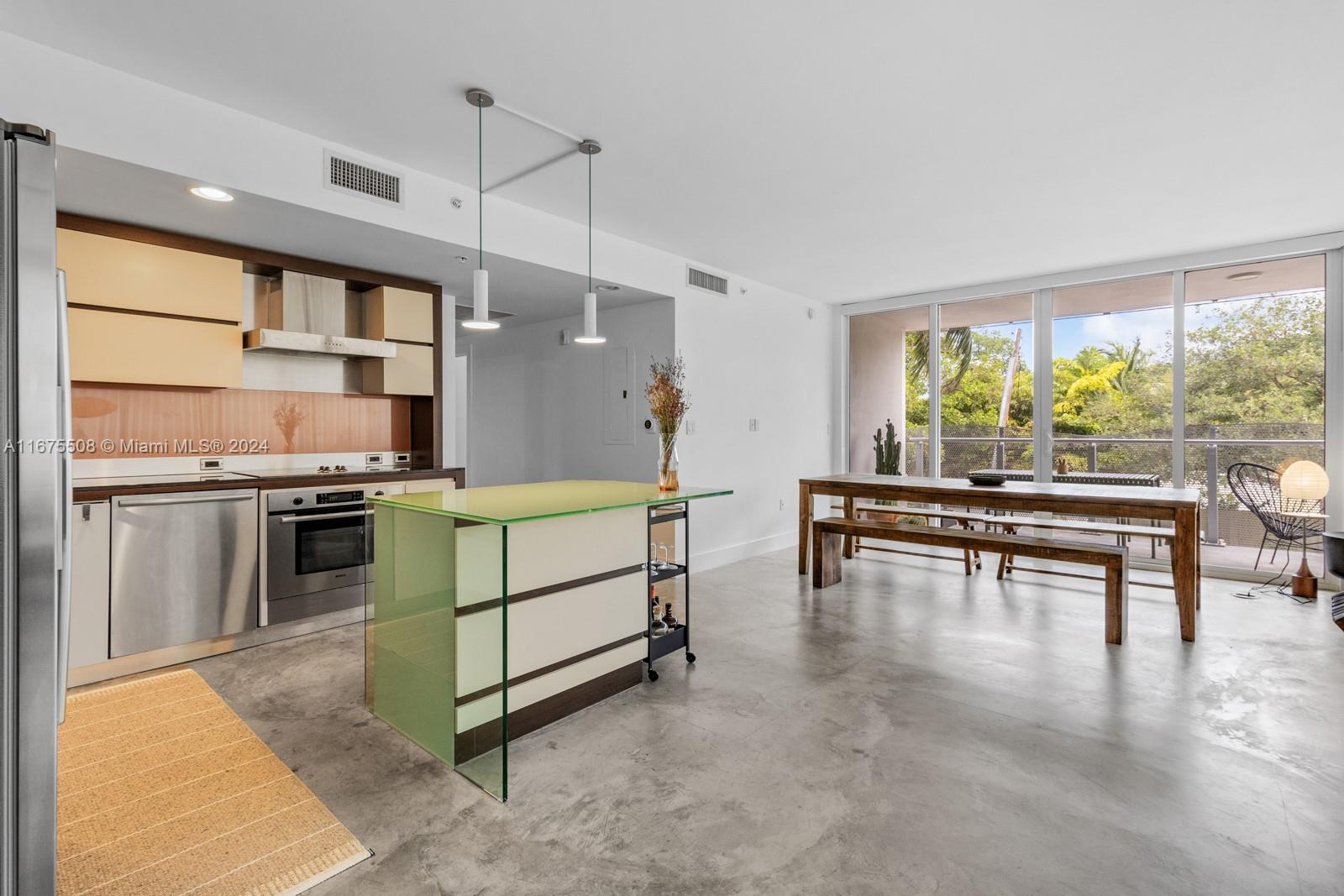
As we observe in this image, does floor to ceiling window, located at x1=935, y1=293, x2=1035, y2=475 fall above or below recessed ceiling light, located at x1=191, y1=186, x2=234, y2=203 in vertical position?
below

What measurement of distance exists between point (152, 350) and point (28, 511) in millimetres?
2630

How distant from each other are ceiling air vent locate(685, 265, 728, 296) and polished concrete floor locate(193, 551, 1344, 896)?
2.94m

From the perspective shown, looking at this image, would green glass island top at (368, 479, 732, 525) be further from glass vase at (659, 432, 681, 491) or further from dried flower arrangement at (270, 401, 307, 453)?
dried flower arrangement at (270, 401, 307, 453)

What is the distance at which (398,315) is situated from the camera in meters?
4.29

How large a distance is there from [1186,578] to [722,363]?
3.46 metres

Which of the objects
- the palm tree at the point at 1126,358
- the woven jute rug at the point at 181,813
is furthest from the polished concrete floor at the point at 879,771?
the palm tree at the point at 1126,358

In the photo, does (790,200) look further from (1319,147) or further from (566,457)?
(566,457)

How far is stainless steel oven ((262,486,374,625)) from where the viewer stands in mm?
3496

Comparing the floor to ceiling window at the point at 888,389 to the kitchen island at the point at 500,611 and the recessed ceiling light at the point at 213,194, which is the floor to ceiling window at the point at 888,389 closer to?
the kitchen island at the point at 500,611

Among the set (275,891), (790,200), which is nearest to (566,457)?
(790,200)

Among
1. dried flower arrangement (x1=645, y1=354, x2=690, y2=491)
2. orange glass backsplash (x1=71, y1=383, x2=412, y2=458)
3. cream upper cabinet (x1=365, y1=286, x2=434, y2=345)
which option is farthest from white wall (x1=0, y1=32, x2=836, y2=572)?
dried flower arrangement (x1=645, y1=354, x2=690, y2=491)

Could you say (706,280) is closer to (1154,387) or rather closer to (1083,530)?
(1083,530)

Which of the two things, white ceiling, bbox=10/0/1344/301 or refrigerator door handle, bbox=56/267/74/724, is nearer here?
refrigerator door handle, bbox=56/267/74/724

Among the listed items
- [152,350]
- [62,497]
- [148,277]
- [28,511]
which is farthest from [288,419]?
[28,511]
